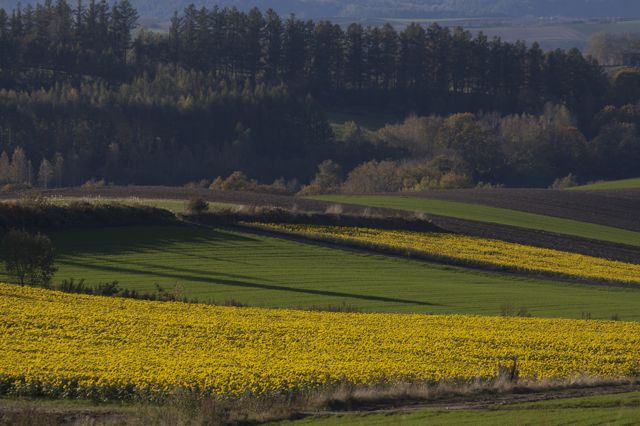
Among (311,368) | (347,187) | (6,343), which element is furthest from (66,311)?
(347,187)

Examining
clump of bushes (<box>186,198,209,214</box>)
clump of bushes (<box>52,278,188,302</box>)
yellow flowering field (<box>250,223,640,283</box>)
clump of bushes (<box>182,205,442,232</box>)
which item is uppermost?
clump of bushes (<box>186,198,209,214</box>)

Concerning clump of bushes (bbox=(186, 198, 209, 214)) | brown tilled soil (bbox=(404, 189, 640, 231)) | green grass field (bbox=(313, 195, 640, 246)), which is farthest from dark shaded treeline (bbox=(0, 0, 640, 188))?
clump of bushes (bbox=(186, 198, 209, 214))

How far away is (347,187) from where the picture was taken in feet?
393

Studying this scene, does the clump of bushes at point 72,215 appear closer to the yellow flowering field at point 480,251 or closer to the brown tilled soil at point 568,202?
the yellow flowering field at point 480,251

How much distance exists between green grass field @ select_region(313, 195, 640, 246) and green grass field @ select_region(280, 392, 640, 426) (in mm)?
51152

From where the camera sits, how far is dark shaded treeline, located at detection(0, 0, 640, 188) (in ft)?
437

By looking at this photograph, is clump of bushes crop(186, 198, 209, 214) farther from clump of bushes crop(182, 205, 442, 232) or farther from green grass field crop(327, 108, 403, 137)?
green grass field crop(327, 108, 403, 137)

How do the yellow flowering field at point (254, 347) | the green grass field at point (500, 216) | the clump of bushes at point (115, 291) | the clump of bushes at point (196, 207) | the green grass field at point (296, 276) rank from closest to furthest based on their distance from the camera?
the yellow flowering field at point (254, 347) < the clump of bushes at point (115, 291) < the green grass field at point (296, 276) < the clump of bushes at point (196, 207) < the green grass field at point (500, 216)

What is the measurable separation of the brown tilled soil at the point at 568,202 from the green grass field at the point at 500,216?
2.16m

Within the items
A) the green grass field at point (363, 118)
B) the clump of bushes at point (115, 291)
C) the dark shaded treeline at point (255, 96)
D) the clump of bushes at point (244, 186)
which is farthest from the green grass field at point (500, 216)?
the green grass field at point (363, 118)

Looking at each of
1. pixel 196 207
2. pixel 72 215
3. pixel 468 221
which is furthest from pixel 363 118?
pixel 72 215

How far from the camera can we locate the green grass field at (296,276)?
46125mm

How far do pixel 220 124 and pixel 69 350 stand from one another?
119 meters

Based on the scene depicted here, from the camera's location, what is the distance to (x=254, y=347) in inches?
1224
